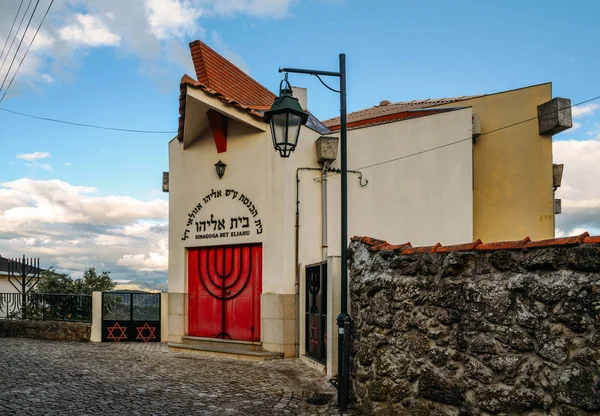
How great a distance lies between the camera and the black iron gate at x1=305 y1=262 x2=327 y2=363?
9711 mm

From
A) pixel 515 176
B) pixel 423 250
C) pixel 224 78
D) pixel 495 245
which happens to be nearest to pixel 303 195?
pixel 224 78

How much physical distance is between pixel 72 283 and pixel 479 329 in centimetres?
1575

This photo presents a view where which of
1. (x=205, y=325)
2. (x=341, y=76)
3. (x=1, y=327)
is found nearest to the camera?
(x=341, y=76)

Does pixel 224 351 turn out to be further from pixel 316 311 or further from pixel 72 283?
pixel 72 283

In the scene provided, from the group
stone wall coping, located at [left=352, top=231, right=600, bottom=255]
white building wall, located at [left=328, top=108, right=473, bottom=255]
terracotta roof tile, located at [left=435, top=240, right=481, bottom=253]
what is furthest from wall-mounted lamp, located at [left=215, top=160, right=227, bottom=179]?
terracotta roof tile, located at [left=435, top=240, right=481, bottom=253]

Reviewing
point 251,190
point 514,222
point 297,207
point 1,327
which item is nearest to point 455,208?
point 514,222

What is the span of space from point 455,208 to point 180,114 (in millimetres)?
6854

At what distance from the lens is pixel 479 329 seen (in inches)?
194

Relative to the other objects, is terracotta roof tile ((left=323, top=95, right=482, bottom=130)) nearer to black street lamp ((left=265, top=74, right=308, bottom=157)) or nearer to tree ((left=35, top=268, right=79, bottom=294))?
black street lamp ((left=265, top=74, right=308, bottom=157))

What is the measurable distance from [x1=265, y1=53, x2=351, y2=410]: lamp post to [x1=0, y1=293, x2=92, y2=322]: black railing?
10.0 m

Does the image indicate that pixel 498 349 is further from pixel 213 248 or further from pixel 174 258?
pixel 174 258

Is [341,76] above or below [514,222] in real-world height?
above

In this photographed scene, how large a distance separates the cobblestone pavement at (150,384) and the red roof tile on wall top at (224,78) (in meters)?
6.07

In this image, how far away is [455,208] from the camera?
13.2 metres
